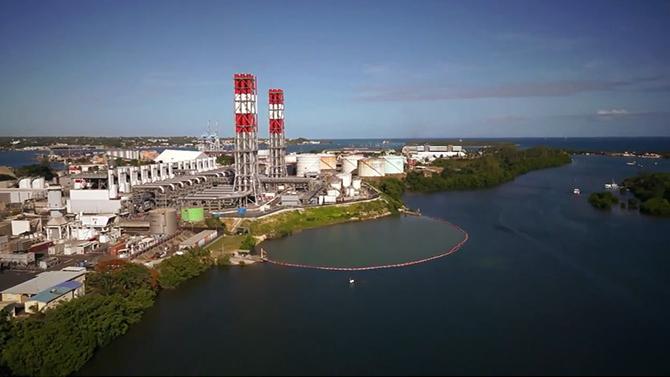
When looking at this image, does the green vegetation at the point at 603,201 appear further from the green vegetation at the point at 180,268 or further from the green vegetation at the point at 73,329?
the green vegetation at the point at 73,329

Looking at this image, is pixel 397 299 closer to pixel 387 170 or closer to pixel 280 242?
pixel 280 242

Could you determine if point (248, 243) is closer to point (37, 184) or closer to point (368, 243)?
point (368, 243)

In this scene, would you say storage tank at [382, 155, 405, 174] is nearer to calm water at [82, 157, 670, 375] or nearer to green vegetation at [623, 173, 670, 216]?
green vegetation at [623, 173, 670, 216]

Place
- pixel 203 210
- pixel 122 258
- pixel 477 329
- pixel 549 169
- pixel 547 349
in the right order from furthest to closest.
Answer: pixel 549 169 → pixel 203 210 → pixel 122 258 → pixel 477 329 → pixel 547 349

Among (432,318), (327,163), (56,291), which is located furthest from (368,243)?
(327,163)

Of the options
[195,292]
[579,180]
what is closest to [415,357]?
[195,292]
